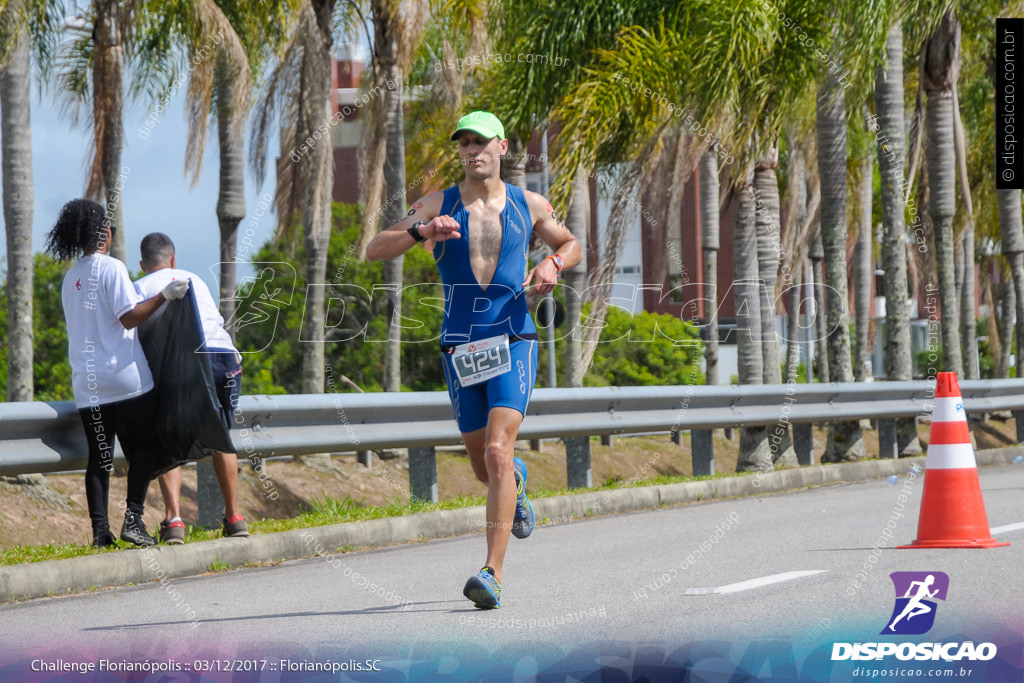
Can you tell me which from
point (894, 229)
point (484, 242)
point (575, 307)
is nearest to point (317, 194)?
point (575, 307)

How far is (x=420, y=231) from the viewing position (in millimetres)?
6039

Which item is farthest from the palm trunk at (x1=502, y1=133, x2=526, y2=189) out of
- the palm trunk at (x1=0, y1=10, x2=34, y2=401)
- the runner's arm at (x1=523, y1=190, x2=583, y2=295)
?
the runner's arm at (x1=523, y1=190, x2=583, y2=295)

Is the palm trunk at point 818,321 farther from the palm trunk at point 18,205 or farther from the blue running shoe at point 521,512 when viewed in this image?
the blue running shoe at point 521,512

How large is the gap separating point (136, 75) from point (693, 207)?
4312 cm

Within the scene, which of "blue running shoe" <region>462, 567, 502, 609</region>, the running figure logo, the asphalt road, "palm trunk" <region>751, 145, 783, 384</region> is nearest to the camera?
the asphalt road

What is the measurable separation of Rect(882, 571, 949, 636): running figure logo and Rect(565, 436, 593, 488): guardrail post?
5409mm

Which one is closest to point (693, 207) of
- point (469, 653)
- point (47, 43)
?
point (47, 43)

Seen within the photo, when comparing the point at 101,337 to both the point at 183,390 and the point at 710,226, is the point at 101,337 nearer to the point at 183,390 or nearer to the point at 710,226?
the point at 183,390

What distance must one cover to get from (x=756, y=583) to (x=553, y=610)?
120cm

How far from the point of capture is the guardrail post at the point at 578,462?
1209 cm

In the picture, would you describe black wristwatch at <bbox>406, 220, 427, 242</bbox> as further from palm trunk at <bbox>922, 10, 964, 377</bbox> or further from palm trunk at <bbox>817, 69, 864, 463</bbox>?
palm trunk at <bbox>922, 10, 964, 377</bbox>

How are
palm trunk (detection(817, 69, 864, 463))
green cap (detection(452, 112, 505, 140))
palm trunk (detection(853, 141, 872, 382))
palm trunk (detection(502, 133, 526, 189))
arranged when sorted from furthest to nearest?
palm trunk (detection(853, 141, 872, 382)) < palm trunk (detection(502, 133, 526, 189)) < palm trunk (detection(817, 69, 864, 463)) < green cap (detection(452, 112, 505, 140))

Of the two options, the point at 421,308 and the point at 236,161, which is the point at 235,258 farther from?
the point at 421,308

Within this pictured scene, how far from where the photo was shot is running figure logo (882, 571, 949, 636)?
17.4ft
